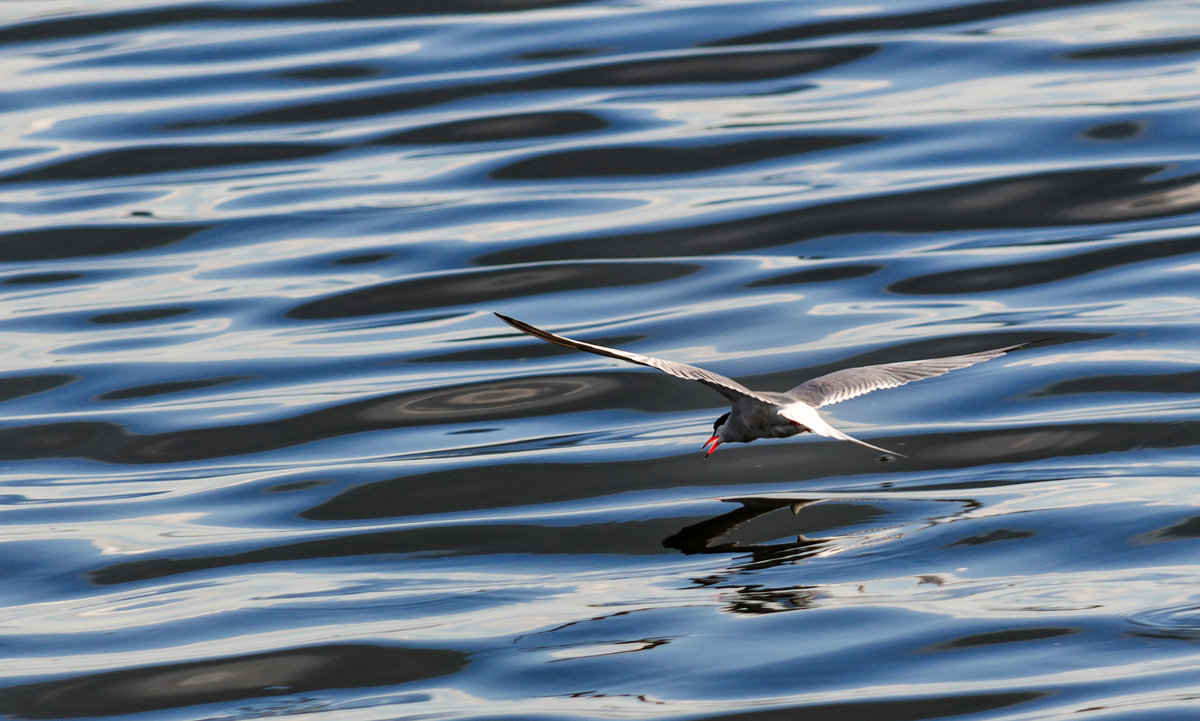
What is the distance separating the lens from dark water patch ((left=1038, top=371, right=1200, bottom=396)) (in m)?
7.68

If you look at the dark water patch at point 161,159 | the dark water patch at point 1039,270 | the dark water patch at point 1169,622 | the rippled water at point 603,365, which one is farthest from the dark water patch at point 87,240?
the dark water patch at point 1169,622

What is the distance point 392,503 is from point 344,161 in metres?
6.98

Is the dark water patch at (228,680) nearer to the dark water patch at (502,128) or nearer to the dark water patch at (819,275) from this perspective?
the dark water patch at (819,275)

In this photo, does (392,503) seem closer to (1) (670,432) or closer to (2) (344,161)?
(1) (670,432)

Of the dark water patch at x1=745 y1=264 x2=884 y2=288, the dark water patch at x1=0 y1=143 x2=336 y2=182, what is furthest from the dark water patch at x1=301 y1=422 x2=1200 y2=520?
the dark water patch at x1=0 y1=143 x2=336 y2=182

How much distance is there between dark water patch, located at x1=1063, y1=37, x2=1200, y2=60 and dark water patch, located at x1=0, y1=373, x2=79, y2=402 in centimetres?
994

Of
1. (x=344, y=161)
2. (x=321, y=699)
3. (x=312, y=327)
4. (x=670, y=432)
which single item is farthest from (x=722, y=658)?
(x=344, y=161)

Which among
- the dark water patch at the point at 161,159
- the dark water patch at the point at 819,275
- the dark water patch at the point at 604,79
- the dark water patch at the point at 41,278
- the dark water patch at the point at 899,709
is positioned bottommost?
the dark water patch at the point at 899,709

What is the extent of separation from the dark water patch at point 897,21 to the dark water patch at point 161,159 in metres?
4.65

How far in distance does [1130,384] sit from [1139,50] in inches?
316

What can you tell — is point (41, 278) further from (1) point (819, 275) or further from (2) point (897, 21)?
(2) point (897, 21)

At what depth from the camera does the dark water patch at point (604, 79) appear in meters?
15.0

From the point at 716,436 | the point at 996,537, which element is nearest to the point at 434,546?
the point at 716,436

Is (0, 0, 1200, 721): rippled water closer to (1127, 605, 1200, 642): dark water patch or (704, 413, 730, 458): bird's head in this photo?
(1127, 605, 1200, 642): dark water patch
